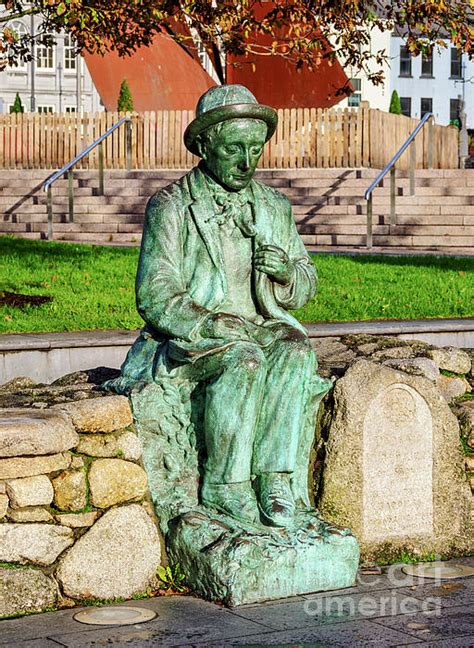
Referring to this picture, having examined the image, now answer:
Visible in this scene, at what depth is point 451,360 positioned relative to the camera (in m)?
7.89

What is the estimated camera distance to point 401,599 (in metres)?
5.64

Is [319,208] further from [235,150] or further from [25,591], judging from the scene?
[25,591]

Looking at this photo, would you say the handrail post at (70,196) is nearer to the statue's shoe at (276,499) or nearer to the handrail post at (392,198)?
the handrail post at (392,198)

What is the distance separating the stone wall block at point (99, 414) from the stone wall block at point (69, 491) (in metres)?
0.21

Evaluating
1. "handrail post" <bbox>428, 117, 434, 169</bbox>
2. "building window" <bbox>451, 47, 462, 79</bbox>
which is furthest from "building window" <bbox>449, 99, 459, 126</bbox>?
Answer: "handrail post" <bbox>428, 117, 434, 169</bbox>

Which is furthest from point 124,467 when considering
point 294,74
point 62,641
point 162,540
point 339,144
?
point 294,74

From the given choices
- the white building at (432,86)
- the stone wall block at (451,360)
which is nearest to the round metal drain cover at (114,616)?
the stone wall block at (451,360)

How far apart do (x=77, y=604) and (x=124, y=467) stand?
1.96 ft

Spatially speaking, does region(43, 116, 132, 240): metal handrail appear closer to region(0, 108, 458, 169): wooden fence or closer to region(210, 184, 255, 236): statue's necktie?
region(0, 108, 458, 169): wooden fence

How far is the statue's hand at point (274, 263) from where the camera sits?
6.07 metres

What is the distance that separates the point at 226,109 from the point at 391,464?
5.81 feet

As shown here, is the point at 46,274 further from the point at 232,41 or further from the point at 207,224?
the point at 207,224

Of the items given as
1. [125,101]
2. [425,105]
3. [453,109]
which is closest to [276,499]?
[125,101]

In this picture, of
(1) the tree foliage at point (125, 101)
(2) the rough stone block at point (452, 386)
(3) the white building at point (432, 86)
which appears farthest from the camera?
(3) the white building at point (432, 86)
